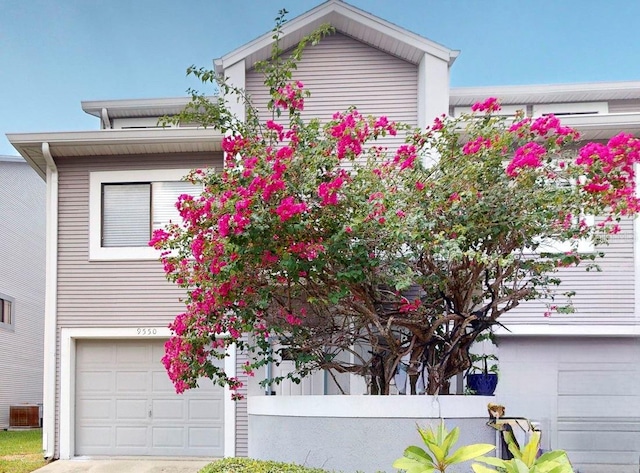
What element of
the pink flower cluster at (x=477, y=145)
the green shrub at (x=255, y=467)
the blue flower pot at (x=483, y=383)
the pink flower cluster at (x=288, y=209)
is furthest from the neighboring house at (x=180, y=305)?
the pink flower cluster at (x=288, y=209)

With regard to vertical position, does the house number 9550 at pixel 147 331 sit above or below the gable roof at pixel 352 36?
below

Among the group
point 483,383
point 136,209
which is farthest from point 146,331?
point 483,383

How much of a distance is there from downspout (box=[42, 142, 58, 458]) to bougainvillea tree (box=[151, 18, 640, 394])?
4.26 metres

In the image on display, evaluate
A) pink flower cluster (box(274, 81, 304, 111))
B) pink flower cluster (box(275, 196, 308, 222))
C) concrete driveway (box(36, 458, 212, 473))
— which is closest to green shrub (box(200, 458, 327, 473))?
pink flower cluster (box(275, 196, 308, 222))

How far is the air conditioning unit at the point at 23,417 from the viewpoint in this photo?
17.0 metres

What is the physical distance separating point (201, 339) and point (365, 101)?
5602mm

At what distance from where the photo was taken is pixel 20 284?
17922mm

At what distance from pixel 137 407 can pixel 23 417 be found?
8.00 m

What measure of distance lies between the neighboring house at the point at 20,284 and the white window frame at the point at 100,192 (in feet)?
24.4

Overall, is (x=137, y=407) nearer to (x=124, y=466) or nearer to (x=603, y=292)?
(x=124, y=466)

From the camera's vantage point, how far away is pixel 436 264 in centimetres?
720

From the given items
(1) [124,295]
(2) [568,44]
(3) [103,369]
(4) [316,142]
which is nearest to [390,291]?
(4) [316,142]

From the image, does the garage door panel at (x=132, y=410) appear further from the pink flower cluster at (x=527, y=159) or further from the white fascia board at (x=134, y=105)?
the pink flower cluster at (x=527, y=159)

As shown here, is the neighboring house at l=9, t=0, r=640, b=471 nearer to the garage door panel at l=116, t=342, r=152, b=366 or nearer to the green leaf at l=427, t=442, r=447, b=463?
the garage door panel at l=116, t=342, r=152, b=366
